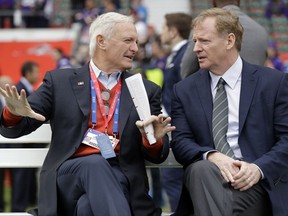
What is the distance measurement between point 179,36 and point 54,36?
12.6 m

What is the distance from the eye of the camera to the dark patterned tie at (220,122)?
18.6ft

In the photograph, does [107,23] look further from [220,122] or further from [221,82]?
[220,122]

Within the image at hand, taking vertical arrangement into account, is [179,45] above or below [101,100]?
below

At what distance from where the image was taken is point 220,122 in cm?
571

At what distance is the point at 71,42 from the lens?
20500 millimetres

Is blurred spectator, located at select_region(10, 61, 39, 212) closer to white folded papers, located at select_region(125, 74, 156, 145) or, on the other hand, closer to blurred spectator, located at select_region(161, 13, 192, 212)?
blurred spectator, located at select_region(161, 13, 192, 212)

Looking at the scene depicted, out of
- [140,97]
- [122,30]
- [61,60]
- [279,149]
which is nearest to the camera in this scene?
[140,97]

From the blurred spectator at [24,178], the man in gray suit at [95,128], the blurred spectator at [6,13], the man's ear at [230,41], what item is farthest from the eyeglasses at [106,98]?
the blurred spectator at [6,13]

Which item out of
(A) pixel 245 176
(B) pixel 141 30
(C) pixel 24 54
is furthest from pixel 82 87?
(C) pixel 24 54

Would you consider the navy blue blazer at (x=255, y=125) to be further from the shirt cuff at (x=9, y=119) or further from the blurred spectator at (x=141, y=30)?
the blurred spectator at (x=141, y=30)

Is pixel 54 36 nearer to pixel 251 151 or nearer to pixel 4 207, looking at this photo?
pixel 4 207

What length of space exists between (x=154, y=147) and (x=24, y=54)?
14.4m

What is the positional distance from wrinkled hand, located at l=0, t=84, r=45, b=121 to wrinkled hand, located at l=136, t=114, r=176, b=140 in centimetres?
63

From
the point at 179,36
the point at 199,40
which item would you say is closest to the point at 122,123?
the point at 199,40
